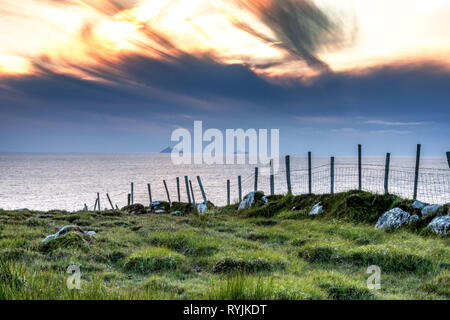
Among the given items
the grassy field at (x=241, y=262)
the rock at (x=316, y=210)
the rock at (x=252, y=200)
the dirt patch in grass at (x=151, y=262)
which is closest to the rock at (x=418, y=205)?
the grassy field at (x=241, y=262)

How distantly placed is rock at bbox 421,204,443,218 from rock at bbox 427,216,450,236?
0.49m

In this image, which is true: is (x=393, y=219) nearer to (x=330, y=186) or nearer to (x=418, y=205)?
(x=418, y=205)

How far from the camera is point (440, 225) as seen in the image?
1351cm

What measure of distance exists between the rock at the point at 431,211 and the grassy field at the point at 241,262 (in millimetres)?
781

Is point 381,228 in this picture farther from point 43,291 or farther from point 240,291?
point 43,291

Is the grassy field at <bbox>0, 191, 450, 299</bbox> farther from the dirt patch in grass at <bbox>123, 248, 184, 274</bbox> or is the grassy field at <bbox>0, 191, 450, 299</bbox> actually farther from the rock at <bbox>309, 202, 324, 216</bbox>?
the rock at <bbox>309, 202, 324, 216</bbox>

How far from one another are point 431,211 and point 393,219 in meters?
1.71

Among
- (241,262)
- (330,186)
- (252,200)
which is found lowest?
(252,200)

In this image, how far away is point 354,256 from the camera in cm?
1055

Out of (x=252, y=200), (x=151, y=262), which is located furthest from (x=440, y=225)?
(x=252, y=200)

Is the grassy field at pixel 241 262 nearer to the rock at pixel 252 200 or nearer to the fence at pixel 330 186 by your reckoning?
the fence at pixel 330 186
